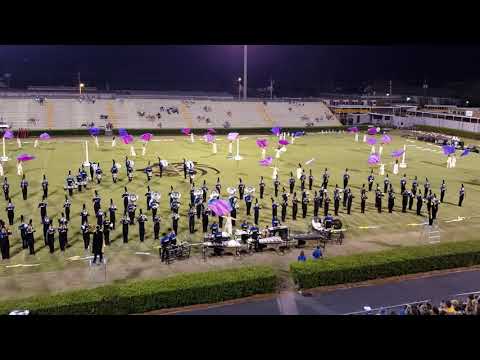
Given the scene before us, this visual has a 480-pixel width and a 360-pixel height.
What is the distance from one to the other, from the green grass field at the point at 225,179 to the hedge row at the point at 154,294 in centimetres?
331

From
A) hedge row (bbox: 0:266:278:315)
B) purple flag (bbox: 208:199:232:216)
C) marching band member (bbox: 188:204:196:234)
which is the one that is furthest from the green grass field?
hedge row (bbox: 0:266:278:315)

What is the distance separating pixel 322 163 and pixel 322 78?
8143 cm

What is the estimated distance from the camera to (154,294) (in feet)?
31.4

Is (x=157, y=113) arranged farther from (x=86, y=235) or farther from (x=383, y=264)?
(x=383, y=264)

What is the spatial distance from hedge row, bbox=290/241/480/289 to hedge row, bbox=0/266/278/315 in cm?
88

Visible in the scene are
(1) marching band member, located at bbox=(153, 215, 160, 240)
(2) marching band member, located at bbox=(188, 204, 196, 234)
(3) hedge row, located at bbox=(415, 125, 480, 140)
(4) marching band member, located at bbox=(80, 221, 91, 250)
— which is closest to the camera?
(4) marching band member, located at bbox=(80, 221, 91, 250)

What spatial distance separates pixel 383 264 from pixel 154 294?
18.6ft

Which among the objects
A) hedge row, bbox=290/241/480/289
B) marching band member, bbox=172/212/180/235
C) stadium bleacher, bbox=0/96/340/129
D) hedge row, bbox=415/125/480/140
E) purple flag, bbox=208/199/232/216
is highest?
stadium bleacher, bbox=0/96/340/129

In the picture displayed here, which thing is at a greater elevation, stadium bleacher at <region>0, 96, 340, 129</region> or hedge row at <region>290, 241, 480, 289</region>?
stadium bleacher at <region>0, 96, 340, 129</region>

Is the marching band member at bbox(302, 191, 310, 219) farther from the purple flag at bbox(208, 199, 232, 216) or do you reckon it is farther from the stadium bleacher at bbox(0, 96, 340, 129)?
the stadium bleacher at bbox(0, 96, 340, 129)

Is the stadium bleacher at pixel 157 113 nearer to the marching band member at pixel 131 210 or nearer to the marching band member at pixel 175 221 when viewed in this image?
the marching band member at pixel 131 210

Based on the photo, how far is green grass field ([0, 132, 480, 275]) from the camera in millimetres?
14398
